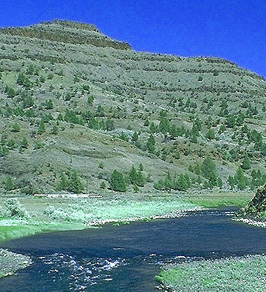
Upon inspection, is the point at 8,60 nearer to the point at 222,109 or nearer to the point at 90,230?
the point at 222,109

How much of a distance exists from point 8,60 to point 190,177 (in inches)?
3769

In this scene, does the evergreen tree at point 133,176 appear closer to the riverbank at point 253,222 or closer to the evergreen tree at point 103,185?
the evergreen tree at point 103,185

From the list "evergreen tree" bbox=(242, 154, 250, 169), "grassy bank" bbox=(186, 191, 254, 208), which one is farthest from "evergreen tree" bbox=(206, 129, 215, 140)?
"grassy bank" bbox=(186, 191, 254, 208)

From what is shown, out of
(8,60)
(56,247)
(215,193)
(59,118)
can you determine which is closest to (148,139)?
(59,118)

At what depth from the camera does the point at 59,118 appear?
128 metres

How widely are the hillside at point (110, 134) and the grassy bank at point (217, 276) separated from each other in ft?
184

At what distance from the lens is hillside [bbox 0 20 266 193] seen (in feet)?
314

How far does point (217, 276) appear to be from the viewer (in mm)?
26516

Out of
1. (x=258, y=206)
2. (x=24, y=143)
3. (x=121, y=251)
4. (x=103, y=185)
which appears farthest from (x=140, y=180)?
(x=121, y=251)

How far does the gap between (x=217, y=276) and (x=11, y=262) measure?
13404 mm

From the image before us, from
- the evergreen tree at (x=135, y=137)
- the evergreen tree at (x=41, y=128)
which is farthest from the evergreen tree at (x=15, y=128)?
the evergreen tree at (x=135, y=137)

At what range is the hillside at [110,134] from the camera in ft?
314

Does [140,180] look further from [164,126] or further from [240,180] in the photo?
[164,126]

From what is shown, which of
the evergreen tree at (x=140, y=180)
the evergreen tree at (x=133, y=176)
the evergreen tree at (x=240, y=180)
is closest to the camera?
the evergreen tree at (x=133, y=176)
